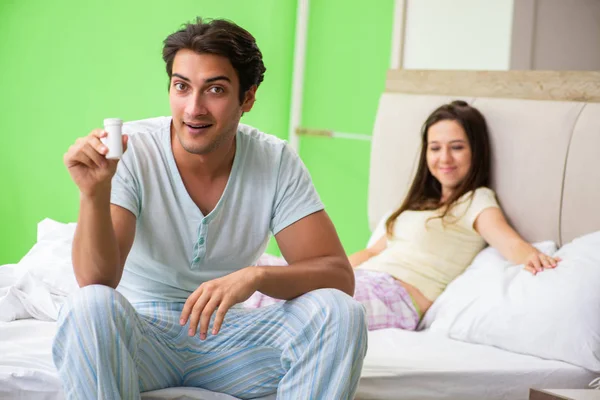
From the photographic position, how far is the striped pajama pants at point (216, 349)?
4.91 ft

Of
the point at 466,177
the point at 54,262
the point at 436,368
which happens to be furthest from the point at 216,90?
the point at 466,177

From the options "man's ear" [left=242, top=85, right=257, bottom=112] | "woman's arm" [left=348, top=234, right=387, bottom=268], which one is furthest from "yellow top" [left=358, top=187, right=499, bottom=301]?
"man's ear" [left=242, top=85, right=257, bottom=112]

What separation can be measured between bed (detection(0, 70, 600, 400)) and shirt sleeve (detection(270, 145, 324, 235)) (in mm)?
399

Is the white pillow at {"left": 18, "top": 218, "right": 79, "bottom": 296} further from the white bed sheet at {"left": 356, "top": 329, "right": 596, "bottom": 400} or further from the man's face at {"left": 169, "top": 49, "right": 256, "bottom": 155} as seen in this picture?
the white bed sheet at {"left": 356, "top": 329, "right": 596, "bottom": 400}

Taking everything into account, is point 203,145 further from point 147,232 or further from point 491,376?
point 491,376

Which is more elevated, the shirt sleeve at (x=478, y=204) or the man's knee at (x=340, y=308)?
the shirt sleeve at (x=478, y=204)

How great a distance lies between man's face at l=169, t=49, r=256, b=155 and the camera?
1.78 m

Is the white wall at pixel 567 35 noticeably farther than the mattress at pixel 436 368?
Yes

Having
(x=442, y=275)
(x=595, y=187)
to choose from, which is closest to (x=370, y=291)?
(x=442, y=275)

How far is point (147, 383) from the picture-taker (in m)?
1.67

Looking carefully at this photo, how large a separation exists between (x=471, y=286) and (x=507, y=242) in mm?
182

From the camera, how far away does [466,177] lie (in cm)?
271

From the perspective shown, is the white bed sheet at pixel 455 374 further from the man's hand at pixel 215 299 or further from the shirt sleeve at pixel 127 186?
the shirt sleeve at pixel 127 186

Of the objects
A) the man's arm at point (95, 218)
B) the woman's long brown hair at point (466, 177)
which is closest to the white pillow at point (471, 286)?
the woman's long brown hair at point (466, 177)
